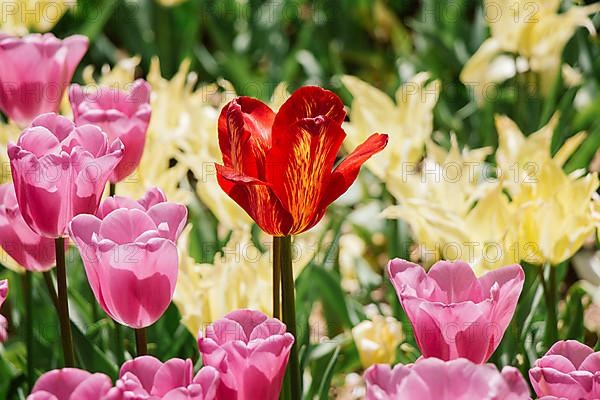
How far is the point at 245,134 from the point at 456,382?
381mm

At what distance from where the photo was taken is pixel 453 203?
1825 millimetres

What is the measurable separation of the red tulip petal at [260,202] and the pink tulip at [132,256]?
0.20 feet

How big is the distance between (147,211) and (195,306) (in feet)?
1.31

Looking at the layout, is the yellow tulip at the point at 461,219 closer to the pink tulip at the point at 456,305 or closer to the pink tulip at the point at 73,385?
the pink tulip at the point at 456,305

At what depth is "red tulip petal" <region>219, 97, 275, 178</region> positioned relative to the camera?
1229 millimetres

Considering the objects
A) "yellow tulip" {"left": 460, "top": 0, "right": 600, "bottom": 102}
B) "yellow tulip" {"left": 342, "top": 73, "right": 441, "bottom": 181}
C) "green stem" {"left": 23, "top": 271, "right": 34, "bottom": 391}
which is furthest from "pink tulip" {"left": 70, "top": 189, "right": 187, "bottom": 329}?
"yellow tulip" {"left": 460, "top": 0, "right": 600, "bottom": 102}

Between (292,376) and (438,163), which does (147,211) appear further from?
(438,163)

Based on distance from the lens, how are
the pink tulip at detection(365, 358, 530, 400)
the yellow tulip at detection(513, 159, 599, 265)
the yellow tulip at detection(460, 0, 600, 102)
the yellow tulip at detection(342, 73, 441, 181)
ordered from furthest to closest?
the yellow tulip at detection(460, 0, 600, 102)
the yellow tulip at detection(342, 73, 441, 181)
the yellow tulip at detection(513, 159, 599, 265)
the pink tulip at detection(365, 358, 530, 400)

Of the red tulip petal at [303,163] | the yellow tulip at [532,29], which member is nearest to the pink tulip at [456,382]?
the red tulip petal at [303,163]

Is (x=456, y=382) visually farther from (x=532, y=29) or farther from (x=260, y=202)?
(x=532, y=29)

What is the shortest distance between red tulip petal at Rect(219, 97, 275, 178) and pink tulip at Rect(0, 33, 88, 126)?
0.48 m

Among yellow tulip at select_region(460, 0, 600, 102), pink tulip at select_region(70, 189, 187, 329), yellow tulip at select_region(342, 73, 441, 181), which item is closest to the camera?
pink tulip at select_region(70, 189, 187, 329)

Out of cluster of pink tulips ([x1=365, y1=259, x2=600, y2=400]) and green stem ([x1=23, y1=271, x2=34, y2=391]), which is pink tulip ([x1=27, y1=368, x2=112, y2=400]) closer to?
cluster of pink tulips ([x1=365, y1=259, x2=600, y2=400])

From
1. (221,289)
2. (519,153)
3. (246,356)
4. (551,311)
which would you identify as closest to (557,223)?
(551,311)
